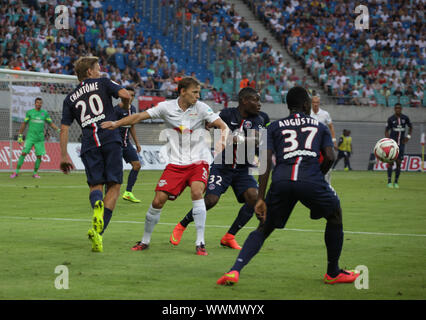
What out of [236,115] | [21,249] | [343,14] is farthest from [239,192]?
[343,14]

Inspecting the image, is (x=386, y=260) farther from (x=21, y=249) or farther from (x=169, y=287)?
(x=21, y=249)

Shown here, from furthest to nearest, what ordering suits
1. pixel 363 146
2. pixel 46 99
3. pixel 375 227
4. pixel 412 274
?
pixel 363 146 → pixel 46 99 → pixel 375 227 → pixel 412 274

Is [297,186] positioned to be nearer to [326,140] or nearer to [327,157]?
[327,157]

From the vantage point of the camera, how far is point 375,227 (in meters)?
11.6

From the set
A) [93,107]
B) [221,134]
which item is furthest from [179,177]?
[93,107]

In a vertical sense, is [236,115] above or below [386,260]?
above

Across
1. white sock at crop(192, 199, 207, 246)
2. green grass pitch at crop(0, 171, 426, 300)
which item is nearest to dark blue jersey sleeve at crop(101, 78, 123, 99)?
white sock at crop(192, 199, 207, 246)

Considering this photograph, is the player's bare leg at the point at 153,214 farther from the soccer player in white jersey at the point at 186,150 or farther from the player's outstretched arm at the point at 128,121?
the player's outstretched arm at the point at 128,121

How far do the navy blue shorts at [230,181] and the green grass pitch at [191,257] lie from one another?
720 millimetres

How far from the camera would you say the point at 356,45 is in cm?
4334

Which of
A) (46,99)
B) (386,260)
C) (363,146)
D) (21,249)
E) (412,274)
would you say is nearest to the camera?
(412,274)

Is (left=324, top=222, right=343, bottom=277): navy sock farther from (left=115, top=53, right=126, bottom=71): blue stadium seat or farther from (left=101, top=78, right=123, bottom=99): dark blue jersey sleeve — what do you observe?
(left=115, top=53, right=126, bottom=71): blue stadium seat

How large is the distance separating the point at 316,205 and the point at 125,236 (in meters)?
4.27

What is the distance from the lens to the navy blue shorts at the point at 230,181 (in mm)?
9414
